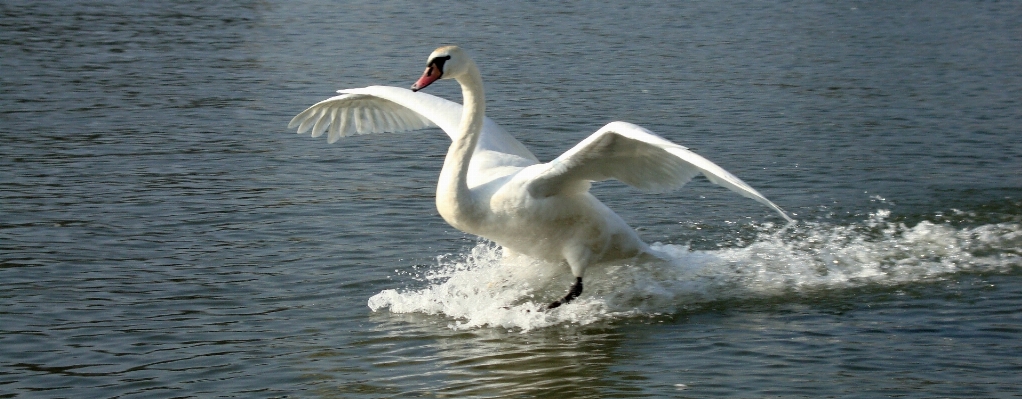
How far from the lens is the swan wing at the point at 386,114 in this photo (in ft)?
29.7

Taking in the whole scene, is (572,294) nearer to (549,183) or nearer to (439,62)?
(549,183)

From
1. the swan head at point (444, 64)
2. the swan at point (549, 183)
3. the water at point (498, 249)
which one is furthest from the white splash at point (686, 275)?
the swan head at point (444, 64)

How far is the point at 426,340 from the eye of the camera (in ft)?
24.7

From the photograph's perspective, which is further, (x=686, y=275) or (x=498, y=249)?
(x=498, y=249)

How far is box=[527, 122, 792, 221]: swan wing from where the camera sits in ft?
22.5

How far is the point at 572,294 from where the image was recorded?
8.14 meters

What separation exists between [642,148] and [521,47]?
1339 cm

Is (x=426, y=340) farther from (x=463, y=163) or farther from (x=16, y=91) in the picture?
(x=16, y=91)

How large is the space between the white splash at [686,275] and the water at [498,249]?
0.8 inches

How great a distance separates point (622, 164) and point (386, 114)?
2873mm

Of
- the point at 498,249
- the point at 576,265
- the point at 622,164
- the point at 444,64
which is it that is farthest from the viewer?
the point at 498,249

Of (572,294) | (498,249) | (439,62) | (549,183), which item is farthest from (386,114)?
(549,183)

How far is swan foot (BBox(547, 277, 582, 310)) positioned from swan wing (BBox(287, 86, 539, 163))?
Result: 1.10m

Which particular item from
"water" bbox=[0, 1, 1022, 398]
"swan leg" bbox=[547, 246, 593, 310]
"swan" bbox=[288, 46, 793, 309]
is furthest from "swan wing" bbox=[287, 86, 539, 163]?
"swan leg" bbox=[547, 246, 593, 310]
